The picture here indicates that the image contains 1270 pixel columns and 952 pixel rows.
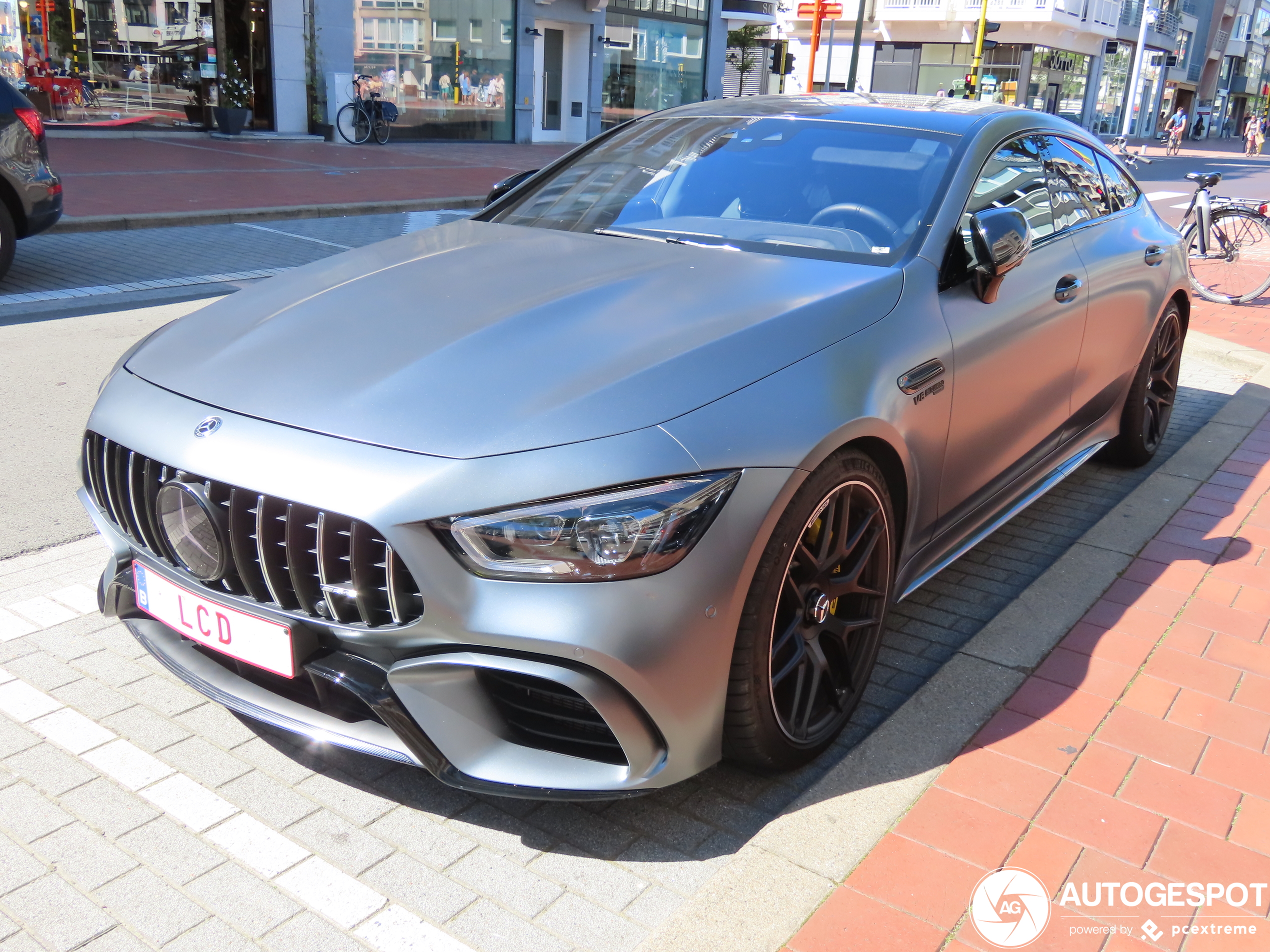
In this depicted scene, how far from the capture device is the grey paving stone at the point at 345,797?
2.50 m

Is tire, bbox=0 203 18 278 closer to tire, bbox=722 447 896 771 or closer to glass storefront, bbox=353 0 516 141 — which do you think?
tire, bbox=722 447 896 771

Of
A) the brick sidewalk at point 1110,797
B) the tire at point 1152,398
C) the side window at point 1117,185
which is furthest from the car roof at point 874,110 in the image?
the brick sidewalk at point 1110,797

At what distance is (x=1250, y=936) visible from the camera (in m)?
2.15

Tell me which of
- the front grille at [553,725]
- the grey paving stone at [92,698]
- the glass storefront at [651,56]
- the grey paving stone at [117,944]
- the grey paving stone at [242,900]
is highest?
the glass storefront at [651,56]

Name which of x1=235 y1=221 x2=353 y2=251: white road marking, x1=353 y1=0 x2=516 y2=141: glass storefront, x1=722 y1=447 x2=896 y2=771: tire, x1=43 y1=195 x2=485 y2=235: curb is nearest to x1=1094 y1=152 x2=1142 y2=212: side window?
x1=722 y1=447 x2=896 y2=771: tire

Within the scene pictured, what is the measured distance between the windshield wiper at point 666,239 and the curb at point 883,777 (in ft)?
4.39

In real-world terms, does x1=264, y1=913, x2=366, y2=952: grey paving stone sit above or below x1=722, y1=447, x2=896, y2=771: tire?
below

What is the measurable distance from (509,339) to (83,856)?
141 centimetres

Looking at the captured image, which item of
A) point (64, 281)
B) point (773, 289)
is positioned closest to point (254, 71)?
point (64, 281)

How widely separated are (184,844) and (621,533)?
1.18 meters

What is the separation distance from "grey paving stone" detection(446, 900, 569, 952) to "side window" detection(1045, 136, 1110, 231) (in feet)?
9.66

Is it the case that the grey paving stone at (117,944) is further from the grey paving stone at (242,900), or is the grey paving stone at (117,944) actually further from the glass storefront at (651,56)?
the glass storefront at (651,56)

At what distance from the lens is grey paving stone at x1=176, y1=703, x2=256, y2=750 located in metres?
2.76

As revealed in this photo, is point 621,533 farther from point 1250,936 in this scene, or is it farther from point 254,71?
point 254,71
